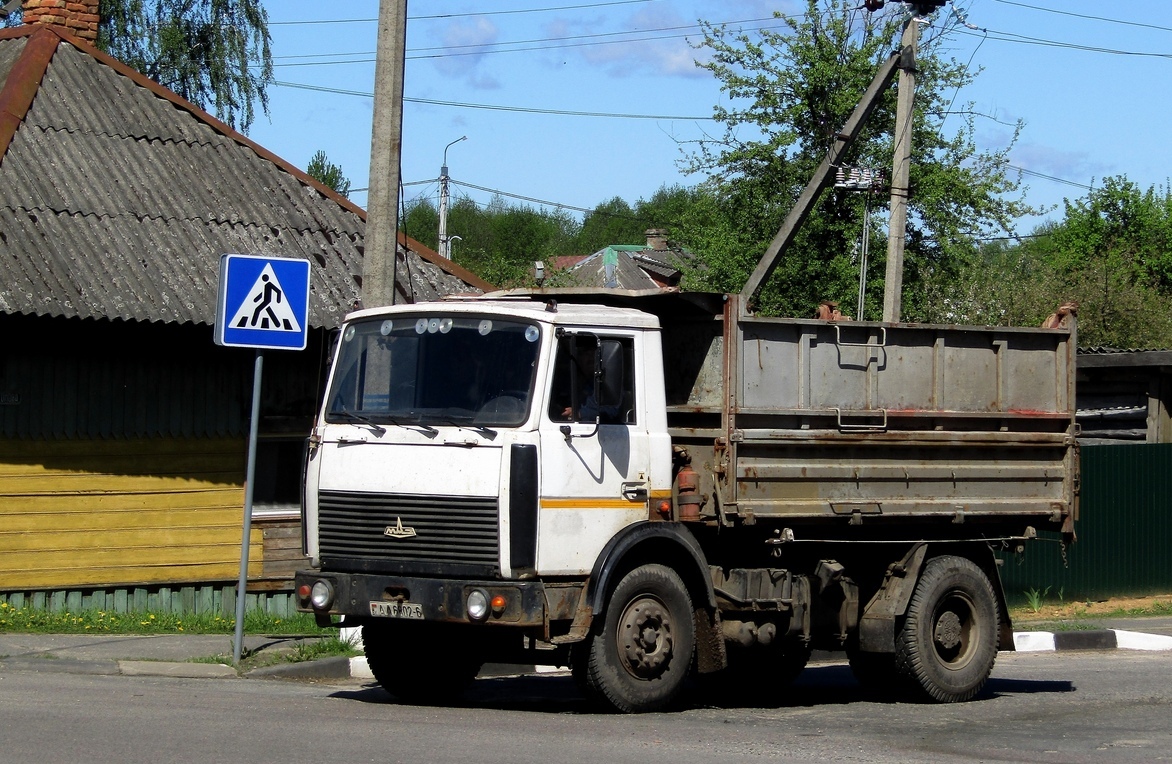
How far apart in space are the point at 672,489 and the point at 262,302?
334cm

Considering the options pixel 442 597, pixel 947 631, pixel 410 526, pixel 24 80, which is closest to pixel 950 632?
pixel 947 631

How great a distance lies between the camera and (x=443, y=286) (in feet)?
51.6

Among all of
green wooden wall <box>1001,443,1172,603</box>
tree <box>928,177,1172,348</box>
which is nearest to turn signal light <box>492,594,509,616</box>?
green wooden wall <box>1001,443,1172,603</box>

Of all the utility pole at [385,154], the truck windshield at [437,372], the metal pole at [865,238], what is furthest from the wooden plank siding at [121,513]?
the metal pole at [865,238]

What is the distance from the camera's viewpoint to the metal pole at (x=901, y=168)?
19.7 metres

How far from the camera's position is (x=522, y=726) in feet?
27.3

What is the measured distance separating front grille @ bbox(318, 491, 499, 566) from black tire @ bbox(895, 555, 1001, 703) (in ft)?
11.9

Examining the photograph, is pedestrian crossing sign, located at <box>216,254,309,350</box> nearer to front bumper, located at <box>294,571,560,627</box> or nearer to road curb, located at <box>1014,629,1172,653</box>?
front bumper, located at <box>294,571,560,627</box>

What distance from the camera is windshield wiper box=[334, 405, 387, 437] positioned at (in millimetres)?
9055

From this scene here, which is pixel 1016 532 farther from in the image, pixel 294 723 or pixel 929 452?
pixel 294 723

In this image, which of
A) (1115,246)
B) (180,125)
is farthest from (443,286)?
(1115,246)

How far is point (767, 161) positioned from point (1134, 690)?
16.9 metres

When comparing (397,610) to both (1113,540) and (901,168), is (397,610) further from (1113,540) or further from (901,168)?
(1113,540)

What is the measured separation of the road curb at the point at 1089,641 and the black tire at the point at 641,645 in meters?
6.69
